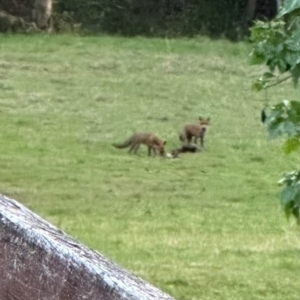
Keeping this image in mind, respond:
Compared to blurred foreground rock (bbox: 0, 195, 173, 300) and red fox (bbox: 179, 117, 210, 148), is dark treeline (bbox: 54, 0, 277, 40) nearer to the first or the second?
red fox (bbox: 179, 117, 210, 148)

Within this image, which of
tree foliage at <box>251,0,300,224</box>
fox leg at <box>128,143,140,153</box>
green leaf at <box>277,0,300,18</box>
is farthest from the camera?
fox leg at <box>128,143,140,153</box>

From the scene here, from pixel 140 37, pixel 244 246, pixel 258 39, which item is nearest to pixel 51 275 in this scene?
pixel 258 39

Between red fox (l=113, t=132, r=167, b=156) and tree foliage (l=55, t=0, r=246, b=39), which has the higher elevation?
tree foliage (l=55, t=0, r=246, b=39)

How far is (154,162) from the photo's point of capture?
435 inches

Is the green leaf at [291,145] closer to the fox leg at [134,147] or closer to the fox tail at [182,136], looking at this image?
the fox leg at [134,147]

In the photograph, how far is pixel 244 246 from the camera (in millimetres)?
7477

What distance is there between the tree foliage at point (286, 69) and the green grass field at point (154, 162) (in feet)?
2.93

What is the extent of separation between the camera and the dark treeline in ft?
71.5

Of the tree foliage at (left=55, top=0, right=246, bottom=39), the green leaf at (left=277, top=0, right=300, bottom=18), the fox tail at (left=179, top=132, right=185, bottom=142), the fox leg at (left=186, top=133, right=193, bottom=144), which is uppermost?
the green leaf at (left=277, top=0, right=300, bottom=18)

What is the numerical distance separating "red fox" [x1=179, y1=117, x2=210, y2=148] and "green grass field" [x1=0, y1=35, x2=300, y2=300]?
15 centimetres

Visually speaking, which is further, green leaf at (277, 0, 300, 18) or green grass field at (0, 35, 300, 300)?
green grass field at (0, 35, 300, 300)

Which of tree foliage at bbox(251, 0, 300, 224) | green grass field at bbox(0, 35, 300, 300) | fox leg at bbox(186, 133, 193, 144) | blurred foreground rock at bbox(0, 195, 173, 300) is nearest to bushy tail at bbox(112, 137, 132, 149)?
green grass field at bbox(0, 35, 300, 300)

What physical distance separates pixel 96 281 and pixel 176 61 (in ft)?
52.5

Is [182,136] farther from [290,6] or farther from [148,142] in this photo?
[290,6]
